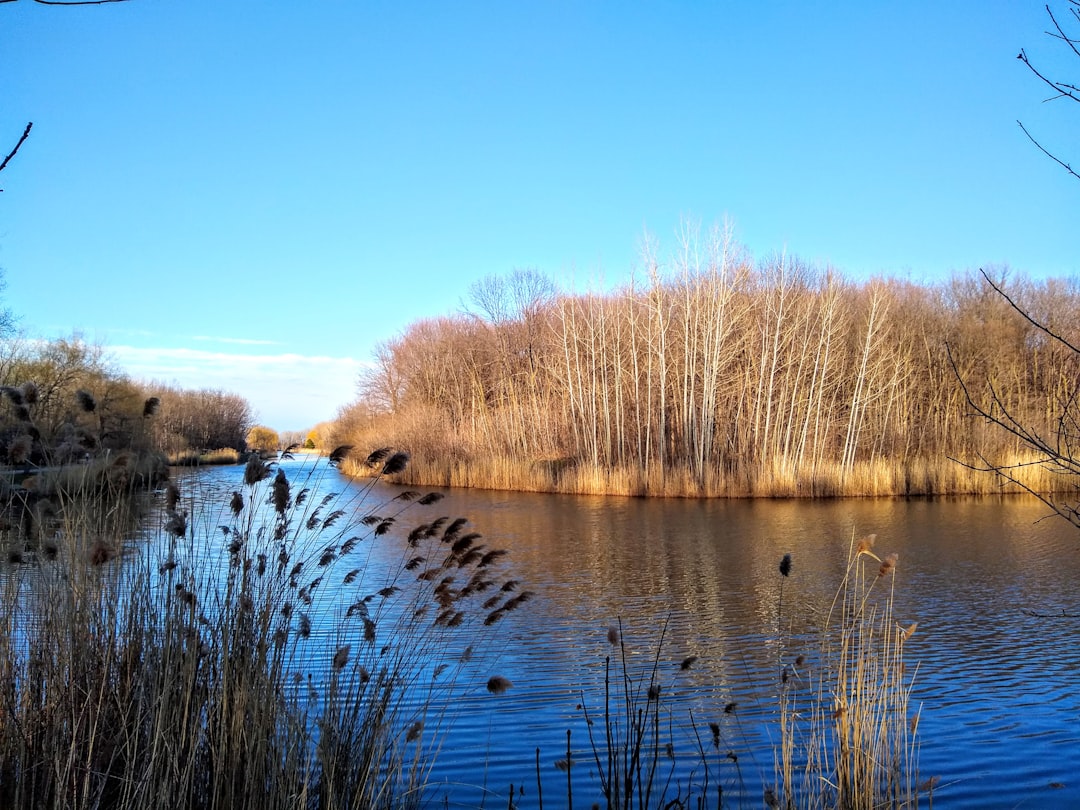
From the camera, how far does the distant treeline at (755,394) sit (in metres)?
20.4

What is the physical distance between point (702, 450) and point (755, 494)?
6.24ft

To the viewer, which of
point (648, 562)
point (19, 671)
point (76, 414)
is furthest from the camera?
point (648, 562)

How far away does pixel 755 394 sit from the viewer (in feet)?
72.9

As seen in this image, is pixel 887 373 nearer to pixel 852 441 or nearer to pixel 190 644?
pixel 852 441

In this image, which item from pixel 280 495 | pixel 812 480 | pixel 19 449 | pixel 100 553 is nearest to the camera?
pixel 100 553

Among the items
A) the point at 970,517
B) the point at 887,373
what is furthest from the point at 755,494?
the point at 887,373

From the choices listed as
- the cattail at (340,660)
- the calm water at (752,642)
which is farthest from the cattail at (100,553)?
the calm water at (752,642)

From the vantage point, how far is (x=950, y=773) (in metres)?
4.28

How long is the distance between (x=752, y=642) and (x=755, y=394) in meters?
15.9

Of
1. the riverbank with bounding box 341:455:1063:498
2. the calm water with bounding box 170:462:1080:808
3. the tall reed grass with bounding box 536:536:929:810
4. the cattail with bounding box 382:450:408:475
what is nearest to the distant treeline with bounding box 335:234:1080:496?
the riverbank with bounding box 341:455:1063:498

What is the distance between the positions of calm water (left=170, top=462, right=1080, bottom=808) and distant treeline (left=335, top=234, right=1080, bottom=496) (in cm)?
490

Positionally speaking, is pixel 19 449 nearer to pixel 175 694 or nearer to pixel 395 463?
pixel 175 694

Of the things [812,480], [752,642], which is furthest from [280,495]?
[812,480]

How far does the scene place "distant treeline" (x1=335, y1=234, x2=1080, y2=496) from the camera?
2044cm
